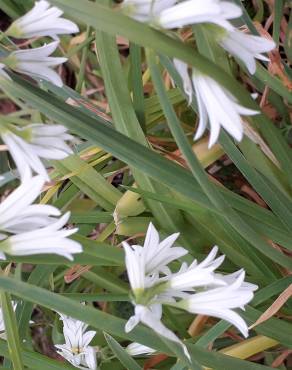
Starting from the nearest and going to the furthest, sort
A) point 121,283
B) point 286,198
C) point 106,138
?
point 106,138, point 286,198, point 121,283

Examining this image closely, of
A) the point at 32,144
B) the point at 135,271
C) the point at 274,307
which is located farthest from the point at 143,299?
the point at 274,307

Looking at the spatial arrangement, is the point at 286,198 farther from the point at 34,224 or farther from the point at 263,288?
the point at 34,224

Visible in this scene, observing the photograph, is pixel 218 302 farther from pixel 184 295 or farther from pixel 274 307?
pixel 274 307

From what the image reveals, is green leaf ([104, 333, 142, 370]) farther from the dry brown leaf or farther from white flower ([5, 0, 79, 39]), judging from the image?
white flower ([5, 0, 79, 39])

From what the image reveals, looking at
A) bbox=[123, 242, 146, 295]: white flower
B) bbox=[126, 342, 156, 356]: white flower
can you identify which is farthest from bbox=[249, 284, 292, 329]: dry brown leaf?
bbox=[123, 242, 146, 295]: white flower

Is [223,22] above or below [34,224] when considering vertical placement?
above

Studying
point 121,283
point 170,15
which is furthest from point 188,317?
point 170,15
